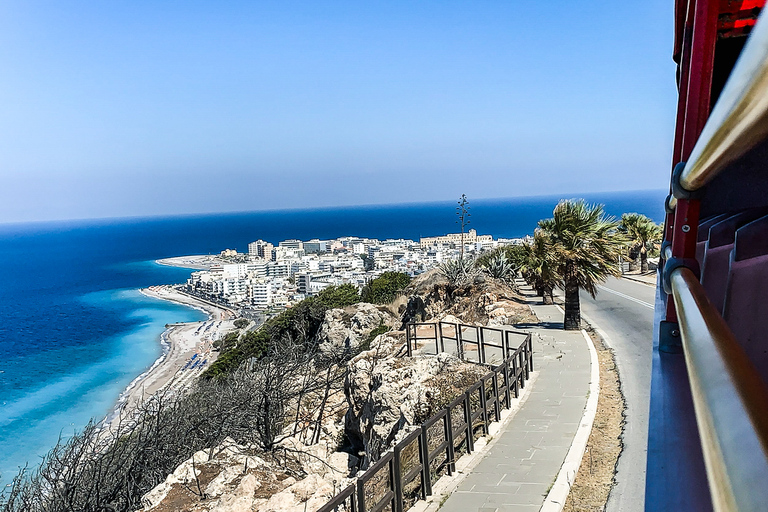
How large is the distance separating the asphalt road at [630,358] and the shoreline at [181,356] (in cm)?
2230

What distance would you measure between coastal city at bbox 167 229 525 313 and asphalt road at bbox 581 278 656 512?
55669 millimetres

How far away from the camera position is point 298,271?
130m

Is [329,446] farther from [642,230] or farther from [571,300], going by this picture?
[642,230]

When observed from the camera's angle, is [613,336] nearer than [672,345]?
No

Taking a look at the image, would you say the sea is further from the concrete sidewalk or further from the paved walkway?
the concrete sidewalk

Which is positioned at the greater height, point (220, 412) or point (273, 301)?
point (220, 412)

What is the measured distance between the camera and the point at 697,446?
0.94 m

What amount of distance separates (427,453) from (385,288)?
2740 centimetres

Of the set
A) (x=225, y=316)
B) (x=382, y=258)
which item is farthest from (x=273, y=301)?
(x=382, y=258)

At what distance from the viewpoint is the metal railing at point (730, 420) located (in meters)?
0.35

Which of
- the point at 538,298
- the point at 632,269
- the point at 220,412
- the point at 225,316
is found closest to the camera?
the point at 220,412

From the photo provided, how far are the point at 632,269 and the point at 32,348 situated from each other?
221 ft

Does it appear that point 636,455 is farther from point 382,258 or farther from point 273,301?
point 382,258

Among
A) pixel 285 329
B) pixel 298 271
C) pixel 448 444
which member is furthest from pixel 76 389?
pixel 298 271
